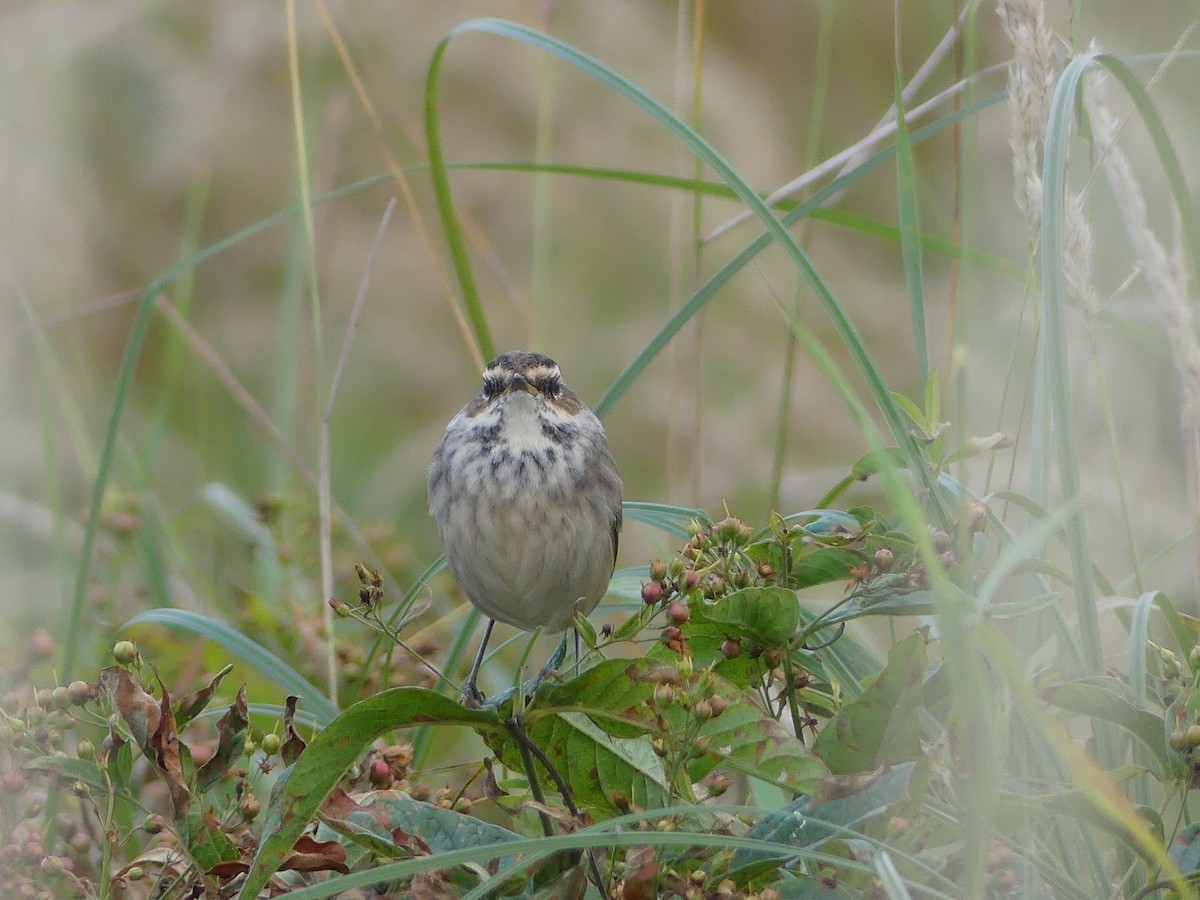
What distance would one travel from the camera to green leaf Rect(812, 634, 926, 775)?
5.05 feet

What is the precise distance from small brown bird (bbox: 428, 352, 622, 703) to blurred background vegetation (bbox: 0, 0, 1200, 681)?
394 mm

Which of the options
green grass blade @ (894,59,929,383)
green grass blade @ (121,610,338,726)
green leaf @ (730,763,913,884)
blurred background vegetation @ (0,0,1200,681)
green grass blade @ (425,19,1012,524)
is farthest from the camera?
blurred background vegetation @ (0,0,1200,681)

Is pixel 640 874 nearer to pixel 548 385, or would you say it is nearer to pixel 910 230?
pixel 910 230

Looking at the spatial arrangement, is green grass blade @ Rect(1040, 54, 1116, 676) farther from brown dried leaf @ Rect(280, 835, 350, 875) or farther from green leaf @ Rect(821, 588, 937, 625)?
brown dried leaf @ Rect(280, 835, 350, 875)

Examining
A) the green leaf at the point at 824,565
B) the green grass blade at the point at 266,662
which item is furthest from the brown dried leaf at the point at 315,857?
the green leaf at the point at 824,565

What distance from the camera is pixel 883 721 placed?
1.58 meters

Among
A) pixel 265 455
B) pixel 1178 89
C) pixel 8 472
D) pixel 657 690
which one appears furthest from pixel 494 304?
pixel 657 690

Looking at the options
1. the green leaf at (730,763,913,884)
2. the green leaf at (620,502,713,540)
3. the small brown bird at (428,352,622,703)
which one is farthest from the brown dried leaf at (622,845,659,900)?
the small brown bird at (428,352,622,703)

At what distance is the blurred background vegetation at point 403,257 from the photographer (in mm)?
3994

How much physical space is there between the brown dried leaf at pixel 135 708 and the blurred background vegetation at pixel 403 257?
1846 mm

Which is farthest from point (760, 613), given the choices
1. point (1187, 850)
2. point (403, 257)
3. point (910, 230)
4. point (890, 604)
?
point (403, 257)

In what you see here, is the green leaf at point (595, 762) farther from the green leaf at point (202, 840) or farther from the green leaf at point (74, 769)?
the green leaf at point (74, 769)

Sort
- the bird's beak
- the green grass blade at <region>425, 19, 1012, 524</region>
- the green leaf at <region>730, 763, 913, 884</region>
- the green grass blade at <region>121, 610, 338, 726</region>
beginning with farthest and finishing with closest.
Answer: the bird's beak < the green grass blade at <region>121, 610, 338, 726</region> < the green grass blade at <region>425, 19, 1012, 524</region> < the green leaf at <region>730, 763, 913, 884</region>

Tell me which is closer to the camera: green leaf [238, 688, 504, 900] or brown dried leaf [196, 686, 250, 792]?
green leaf [238, 688, 504, 900]
